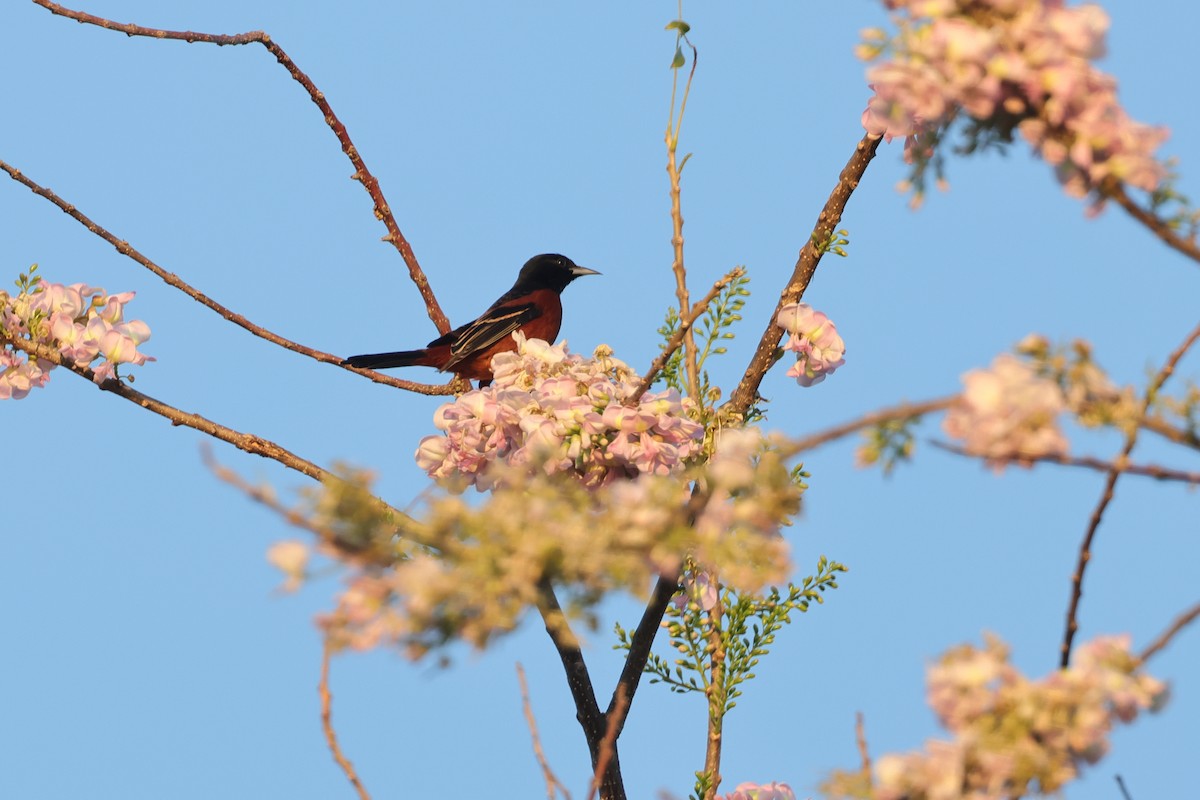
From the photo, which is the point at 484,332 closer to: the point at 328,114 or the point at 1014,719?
the point at 328,114

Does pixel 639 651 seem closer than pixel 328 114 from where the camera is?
Yes

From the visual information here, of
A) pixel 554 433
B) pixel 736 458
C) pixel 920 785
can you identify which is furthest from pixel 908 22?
pixel 554 433

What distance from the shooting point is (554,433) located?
3346 millimetres

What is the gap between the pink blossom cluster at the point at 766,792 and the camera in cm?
387

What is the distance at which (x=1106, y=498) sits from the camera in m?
1.90

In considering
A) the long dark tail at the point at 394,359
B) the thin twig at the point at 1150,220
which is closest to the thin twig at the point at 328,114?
the long dark tail at the point at 394,359

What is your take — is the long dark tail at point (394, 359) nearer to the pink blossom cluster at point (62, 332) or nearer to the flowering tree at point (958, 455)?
the pink blossom cluster at point (62, 332)

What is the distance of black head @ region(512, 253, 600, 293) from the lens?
924 cm

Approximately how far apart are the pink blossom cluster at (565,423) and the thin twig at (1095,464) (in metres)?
1.47

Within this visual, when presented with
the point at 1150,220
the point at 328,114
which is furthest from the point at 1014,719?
the point at 328,114

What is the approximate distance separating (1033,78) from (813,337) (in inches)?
72.3

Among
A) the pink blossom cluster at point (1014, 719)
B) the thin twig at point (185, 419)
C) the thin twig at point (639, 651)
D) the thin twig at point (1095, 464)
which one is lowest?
the pink blossom cluster at point (1014, 719)

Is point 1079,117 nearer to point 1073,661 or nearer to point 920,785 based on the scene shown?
point 1073,661

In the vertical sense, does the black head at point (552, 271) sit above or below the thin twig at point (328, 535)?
above
